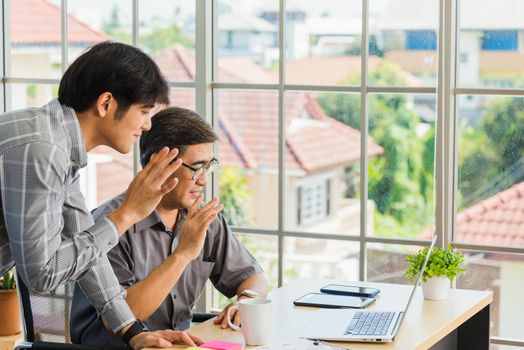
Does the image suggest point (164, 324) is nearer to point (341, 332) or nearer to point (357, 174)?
point (341, 332)

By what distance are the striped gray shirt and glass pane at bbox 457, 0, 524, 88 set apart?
1.88m

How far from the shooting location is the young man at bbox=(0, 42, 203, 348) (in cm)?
233

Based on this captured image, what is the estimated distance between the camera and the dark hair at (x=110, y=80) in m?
2.48

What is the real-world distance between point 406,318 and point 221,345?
2.17ft

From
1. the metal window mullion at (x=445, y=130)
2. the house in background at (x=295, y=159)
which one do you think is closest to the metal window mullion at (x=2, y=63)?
the house in background at (x=295, y=159)

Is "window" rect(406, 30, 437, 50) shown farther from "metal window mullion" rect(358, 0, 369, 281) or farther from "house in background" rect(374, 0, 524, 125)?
"metal window mullion" rect(358, 0, 369, 281)

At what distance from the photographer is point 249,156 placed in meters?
4.30

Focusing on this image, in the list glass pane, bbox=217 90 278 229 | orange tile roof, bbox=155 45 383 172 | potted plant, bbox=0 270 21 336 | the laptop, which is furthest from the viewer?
potted plant, bbox=0 270 21 336

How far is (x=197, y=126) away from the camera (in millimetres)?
3209

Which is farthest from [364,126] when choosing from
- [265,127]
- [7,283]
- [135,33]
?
[7,283]

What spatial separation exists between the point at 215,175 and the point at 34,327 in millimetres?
1567

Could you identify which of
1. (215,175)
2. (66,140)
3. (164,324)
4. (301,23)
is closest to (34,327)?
(164,324)

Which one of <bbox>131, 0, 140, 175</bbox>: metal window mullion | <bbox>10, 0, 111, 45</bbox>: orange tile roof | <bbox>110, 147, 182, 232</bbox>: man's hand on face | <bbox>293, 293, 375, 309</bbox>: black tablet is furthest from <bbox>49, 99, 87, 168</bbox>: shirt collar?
<bbox>10, 0, 111, 45</bbox>: orange tile roof

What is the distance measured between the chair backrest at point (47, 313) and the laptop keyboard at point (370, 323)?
2.83 ft
